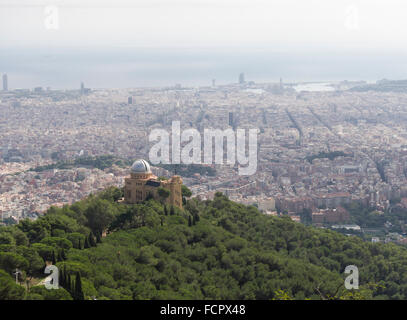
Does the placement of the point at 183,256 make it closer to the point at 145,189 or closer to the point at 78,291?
the point at 145,189

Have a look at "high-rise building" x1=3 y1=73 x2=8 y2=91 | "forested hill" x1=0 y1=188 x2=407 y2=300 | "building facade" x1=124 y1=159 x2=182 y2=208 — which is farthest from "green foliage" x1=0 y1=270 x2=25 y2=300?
"high-rise building" x1=3 y1=73 x2=8 y2=91

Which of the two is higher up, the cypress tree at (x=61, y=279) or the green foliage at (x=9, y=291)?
the green foliage at (x=9, y=291)

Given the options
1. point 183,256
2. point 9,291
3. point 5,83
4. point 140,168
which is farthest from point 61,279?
point 5,83

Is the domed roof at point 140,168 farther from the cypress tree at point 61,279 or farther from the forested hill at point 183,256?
the cypress tree at point 61,279

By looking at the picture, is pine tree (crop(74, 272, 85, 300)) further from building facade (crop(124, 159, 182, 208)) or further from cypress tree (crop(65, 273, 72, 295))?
building facade (crop(124, 159, 182, 208))

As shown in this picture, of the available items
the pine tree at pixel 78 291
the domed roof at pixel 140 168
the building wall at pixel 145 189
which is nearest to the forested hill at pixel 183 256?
the pine tree at pixel 78 291

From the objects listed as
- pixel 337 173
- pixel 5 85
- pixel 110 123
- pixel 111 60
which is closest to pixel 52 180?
pixel 337 173
